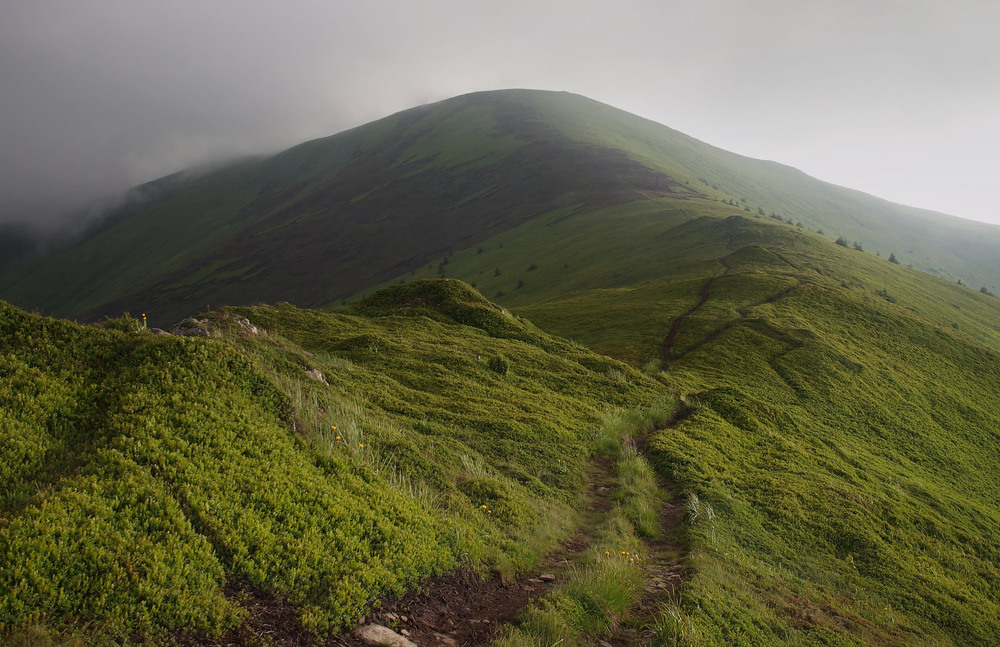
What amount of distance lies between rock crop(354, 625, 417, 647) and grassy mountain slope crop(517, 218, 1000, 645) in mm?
4723

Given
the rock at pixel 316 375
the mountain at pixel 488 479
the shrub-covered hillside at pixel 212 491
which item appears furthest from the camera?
the rock at pixel 316 375

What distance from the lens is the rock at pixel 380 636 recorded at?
22.1 ft

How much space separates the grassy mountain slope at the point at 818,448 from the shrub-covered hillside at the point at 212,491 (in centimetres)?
466

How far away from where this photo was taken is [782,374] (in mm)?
33094

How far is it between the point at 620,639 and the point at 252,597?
5.91m

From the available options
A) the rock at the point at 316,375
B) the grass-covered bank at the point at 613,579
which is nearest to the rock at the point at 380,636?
the grass-covered bank at the point at 613,579

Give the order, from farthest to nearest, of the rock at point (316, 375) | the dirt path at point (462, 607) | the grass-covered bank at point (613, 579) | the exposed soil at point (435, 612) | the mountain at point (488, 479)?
the rock at point (316, 375) < the grass-covered bank at point (613, 579) < the dirt path at point (462, 607) < the mountain at point (488, 479) < the exposed soil at point (435, 612)

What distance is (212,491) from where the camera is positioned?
731cm

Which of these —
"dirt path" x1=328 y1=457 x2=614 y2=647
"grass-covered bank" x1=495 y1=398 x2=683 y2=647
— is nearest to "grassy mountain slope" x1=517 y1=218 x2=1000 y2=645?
"grass-covered bank" x1=495 y1=398 x2=683 y2=647

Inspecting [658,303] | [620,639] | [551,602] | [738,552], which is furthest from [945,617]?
[658,303]

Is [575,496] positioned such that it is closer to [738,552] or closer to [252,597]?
[738,552]

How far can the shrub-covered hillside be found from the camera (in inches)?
221

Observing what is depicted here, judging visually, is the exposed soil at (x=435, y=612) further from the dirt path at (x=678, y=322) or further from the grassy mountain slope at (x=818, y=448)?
the dirt path at (x=678, y=322)

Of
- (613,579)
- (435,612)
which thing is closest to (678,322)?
(613,579)
